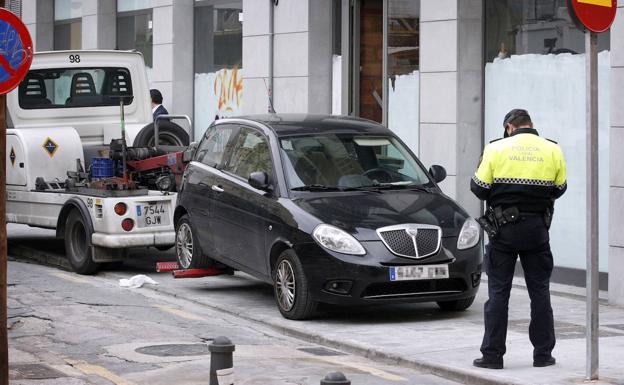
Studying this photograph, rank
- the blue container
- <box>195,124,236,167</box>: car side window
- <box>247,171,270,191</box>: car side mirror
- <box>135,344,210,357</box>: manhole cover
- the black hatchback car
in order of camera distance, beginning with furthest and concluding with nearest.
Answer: the blue container
<box>195,124,236,167</box>: car side window
<box>247,171,270,191</box>: car side mirror
the black hatchback car
<box>135,344,210,357</box>: manhole cover

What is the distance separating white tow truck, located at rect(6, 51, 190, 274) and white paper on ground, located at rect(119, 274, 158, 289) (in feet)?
1.25

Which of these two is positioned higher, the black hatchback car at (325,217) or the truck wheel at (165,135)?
the truck wheel at (165,135)

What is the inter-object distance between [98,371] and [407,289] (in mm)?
3049

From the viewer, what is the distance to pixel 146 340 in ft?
33.4

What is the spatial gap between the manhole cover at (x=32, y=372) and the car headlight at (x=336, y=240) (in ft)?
8.99

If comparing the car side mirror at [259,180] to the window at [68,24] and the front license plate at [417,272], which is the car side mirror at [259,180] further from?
the window at [68,24]

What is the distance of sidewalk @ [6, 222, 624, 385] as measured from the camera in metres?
8.84

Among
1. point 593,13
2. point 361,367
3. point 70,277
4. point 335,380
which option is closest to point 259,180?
point 361,367

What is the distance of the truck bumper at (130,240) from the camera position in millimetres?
13688

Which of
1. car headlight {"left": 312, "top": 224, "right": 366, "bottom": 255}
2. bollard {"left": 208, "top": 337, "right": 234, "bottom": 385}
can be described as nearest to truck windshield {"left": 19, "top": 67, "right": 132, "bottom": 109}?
car headlight {"left": 312, "top": 224, "right": 366, "bottom": 255}

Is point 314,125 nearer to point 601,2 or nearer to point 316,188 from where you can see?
point 316,188

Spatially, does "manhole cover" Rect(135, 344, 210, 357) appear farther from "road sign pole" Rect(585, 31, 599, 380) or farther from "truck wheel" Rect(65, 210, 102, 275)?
"truck wheel" Rect(65, 210, 102, 275)

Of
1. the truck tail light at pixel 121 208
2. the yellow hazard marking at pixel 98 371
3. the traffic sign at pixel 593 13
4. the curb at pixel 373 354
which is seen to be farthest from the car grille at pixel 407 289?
the truck tail light at pixel 121 208

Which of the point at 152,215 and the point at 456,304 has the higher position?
the point at 152,215
